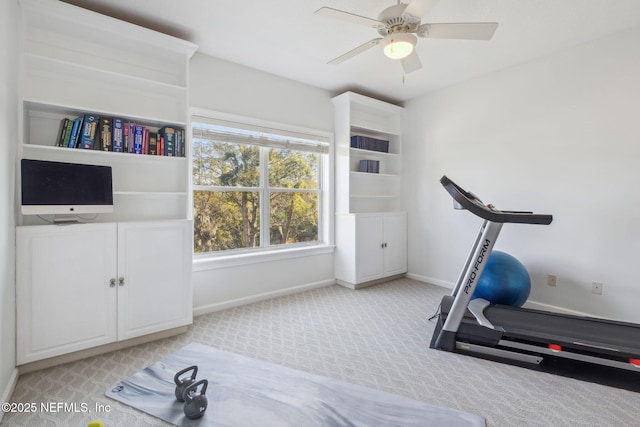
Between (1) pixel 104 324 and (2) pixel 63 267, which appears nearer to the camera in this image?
(2) pixel 63 267

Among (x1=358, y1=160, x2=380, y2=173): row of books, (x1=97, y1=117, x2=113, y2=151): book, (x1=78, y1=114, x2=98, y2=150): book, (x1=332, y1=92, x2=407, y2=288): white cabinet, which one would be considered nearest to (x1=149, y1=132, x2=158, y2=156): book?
(x1=97, y1=117, x2=113, y2=151): book

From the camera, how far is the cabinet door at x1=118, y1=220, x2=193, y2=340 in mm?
2428

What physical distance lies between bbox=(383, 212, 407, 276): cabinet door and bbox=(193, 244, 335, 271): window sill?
31.7 inches

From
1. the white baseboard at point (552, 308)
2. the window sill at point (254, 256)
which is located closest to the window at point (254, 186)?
the window sill at point (254, 256)

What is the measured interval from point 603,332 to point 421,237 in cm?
240

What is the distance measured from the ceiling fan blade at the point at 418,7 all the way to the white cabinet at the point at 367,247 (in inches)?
98.1

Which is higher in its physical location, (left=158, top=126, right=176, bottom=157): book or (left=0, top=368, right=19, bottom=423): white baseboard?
(left=158, top=126, right=176, bottom=157): book

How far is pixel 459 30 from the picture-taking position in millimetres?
2010

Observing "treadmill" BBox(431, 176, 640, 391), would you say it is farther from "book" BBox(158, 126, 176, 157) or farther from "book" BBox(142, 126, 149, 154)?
"book" BBox(142, 126, 149, 154)

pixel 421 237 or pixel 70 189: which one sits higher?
pixel 70 189

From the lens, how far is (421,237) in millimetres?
4535

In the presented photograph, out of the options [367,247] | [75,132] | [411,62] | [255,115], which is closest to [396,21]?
[411,62]

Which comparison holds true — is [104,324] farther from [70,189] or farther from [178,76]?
[178,76]

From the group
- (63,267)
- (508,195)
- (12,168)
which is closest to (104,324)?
(63,267)
